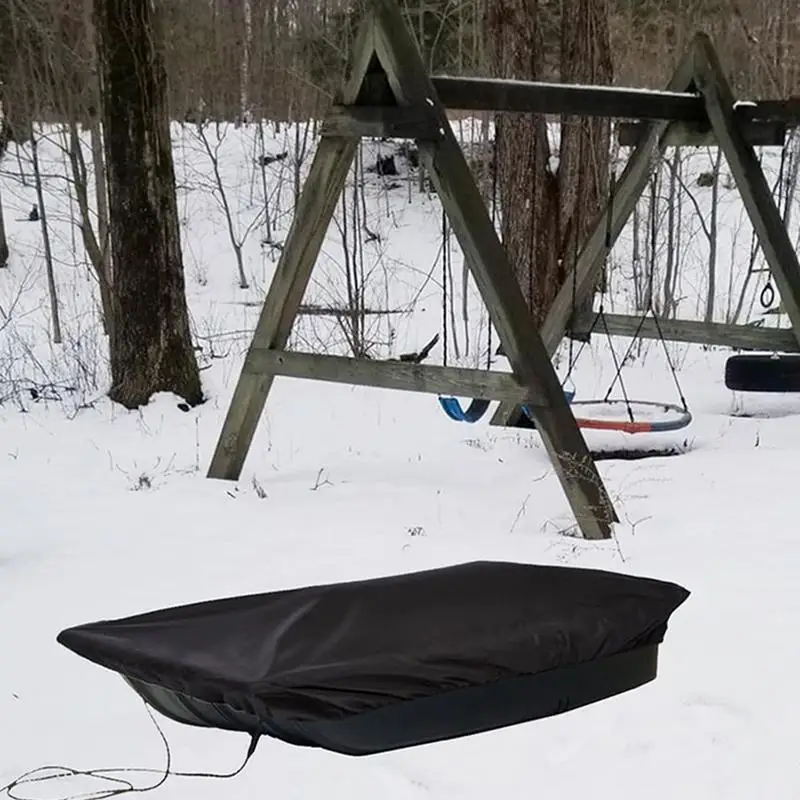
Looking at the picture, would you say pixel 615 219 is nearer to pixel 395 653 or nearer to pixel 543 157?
pixel 543 157

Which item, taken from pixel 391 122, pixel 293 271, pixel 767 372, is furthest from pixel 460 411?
pixel 767 372

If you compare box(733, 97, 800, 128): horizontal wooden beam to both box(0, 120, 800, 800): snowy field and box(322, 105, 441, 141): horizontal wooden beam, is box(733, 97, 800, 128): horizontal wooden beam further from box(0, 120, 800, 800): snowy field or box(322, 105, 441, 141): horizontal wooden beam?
box(322, 105, 441, 141): horizontal wooden beam

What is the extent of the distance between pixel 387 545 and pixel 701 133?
9.54 feet

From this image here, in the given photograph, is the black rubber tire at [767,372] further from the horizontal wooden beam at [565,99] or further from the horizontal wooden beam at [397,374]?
the horizontal wooden beam at [397,374]

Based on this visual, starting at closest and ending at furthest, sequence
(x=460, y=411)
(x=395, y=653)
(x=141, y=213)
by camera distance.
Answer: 1. (x=395, y=653)
2. (x=460, y=411)
3. (x=141, y=213)

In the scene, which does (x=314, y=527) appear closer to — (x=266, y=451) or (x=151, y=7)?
(x=266, y=451)

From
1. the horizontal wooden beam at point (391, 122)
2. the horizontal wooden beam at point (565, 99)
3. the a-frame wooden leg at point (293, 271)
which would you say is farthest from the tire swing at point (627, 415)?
the horizontal wooden beam at point (391, 122)

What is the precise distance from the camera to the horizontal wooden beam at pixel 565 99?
4.29m

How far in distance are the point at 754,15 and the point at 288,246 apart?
13929mm

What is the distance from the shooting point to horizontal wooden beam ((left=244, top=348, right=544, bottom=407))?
4.31m

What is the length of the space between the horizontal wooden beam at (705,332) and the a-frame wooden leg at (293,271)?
185cm

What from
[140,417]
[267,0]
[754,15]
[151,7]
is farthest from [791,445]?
[267,0]

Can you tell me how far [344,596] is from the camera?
2.49 metres

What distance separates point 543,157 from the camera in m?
7.82
